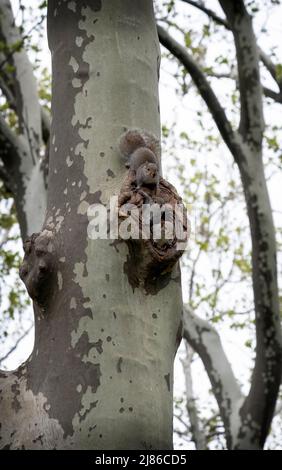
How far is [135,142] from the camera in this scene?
6.63ft

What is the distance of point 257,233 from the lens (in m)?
5.21

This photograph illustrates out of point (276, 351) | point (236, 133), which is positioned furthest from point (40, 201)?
point (276, 351)

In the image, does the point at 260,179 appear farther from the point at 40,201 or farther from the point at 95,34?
the point at 95,34

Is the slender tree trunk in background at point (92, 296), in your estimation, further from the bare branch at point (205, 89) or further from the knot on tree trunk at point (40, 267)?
the bare branch at point (205, 89)

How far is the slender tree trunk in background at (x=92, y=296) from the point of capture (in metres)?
1.71

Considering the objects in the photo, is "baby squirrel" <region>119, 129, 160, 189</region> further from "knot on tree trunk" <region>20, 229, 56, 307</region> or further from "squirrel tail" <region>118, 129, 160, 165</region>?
"knot on tree trunk" <region>20, 229, 56, 307</region>

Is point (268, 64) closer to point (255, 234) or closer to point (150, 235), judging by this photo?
point (255, 234)

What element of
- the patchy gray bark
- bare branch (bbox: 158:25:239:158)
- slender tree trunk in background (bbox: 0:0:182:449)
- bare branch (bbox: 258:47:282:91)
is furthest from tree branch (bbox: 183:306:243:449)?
slender tree trunk in background (bbox: 0:0:182:449)

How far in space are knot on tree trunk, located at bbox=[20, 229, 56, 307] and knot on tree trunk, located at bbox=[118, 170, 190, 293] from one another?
0.20 metres

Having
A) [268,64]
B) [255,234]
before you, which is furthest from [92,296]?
[268,64]

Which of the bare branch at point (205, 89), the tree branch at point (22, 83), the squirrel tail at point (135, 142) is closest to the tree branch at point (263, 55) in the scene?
the bare branch at point (205, 89)

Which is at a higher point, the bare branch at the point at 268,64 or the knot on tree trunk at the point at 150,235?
the bare branch at the point at 268,64

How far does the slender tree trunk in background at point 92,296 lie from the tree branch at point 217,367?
3.66 m

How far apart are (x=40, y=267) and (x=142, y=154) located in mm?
427
